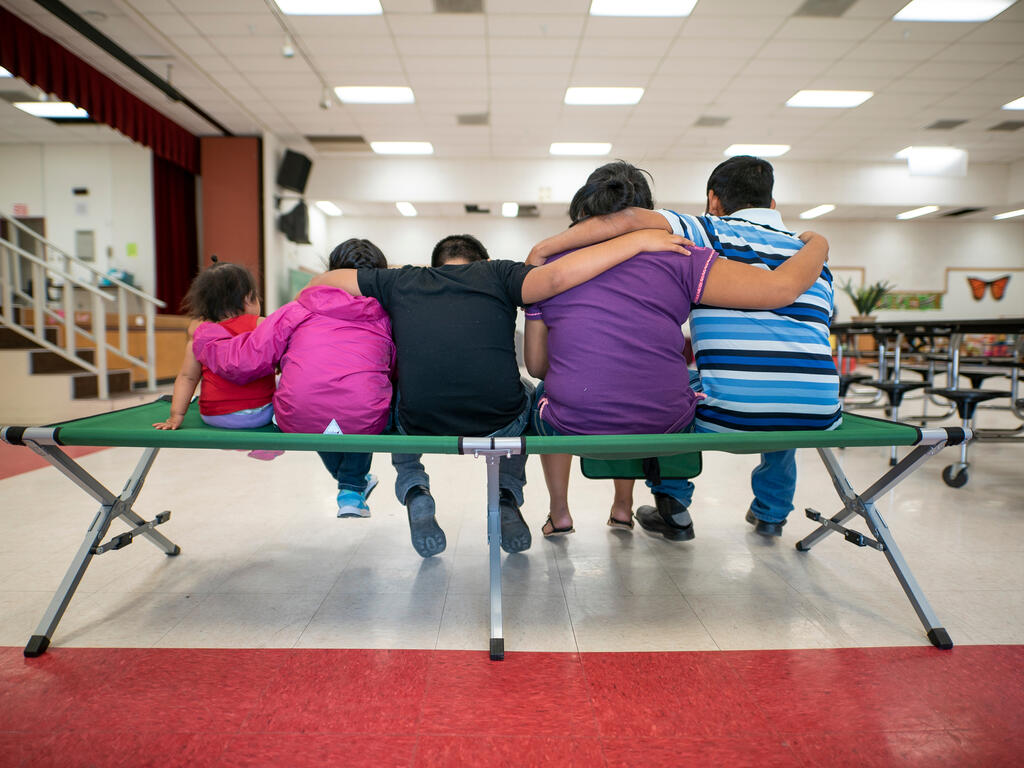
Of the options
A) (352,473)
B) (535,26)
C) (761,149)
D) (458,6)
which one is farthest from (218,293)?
(761,149)

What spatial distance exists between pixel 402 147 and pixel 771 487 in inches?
299

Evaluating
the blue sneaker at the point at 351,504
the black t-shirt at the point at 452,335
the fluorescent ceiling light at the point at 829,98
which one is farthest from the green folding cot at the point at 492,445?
the fluorescent ceiling light at the point at 829,98

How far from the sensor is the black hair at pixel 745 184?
1.53 m

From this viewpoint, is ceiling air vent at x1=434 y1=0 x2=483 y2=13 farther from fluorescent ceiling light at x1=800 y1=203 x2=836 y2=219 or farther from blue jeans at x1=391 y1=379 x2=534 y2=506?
fluorescent ceiling light at x1=800 y1=203 x2=836 y2=219

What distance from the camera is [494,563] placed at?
131 cm

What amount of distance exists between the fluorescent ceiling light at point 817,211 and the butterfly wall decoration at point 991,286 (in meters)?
3.59

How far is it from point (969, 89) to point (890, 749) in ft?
24.3

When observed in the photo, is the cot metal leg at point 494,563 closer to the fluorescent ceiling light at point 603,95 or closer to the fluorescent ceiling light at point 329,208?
the fluorescent ceiling light at point 603,95

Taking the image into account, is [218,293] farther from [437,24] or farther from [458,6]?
[437,24]

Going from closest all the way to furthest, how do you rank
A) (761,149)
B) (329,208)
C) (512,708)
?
(512,708) < (761,149) < (329,208)

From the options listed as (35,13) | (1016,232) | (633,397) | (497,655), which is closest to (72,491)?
(497,655)

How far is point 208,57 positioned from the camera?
5.43 meters

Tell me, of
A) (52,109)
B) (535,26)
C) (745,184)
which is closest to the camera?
(745,184)

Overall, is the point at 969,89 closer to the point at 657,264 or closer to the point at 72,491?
the point at 657,264
